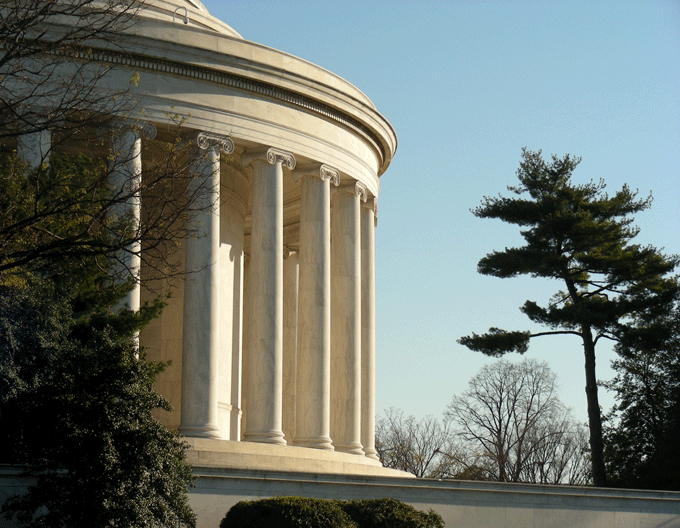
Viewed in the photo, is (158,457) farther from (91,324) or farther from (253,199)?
(253,199)

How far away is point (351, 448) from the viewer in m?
64.2

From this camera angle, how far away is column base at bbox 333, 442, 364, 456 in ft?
209

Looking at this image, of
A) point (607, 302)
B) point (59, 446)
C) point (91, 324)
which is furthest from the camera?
point (607, 302)

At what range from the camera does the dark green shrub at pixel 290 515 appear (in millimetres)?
38375

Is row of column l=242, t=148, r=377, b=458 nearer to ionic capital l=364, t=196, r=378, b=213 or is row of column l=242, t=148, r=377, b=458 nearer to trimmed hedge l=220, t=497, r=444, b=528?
ionic capital l=364, t=196, r=378, b=213

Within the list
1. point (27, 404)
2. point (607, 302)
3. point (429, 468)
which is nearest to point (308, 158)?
point (27, 404)

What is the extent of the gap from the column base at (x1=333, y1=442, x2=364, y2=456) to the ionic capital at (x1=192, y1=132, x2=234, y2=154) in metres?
19.8

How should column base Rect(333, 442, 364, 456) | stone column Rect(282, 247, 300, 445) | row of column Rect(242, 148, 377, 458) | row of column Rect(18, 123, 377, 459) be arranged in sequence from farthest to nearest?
1. stone column Rect(282, 247, 300, 445)
2. column base Rect(333, 442, 364, 456)
3. row of column Rect(242, 148, 377, 458)
4. row of column Rect(18, 123, 377, 459)

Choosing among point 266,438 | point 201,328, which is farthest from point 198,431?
point 201,328

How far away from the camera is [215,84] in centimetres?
5791

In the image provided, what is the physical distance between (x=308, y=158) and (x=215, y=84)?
25.4 ft

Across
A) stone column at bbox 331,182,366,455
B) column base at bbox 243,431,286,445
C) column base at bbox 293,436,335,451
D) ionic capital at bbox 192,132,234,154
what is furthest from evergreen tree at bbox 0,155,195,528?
stone column at bbox 331,182,366,455

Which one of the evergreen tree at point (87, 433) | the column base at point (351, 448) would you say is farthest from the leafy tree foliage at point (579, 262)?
the evergreen tree at point (87, 433)

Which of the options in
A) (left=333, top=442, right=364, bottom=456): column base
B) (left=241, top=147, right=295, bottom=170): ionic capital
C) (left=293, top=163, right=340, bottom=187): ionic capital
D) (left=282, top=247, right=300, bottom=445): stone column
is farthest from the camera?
(left=282, top=247, right=300, bottom=445): stone column
